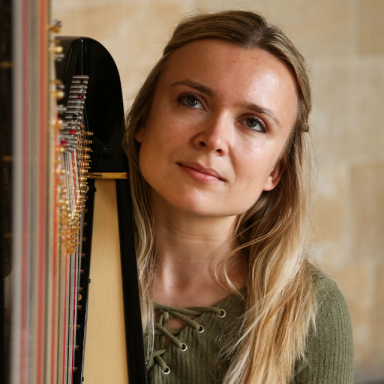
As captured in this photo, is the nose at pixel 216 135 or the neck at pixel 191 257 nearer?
the nose at pixel 216 135

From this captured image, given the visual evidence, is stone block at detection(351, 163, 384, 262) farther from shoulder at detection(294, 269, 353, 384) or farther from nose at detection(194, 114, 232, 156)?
nose at detection(194, 114, 232, 156)

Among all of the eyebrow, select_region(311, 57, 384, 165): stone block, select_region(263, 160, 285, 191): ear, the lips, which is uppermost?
select_region(311, 57, 384, 165): stone block

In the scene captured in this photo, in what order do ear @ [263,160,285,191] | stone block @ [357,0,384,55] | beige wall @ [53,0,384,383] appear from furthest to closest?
stone block @ [357,0,384,55], beige wall @ [53,0,384,383], ear @ [263,160,285,191]

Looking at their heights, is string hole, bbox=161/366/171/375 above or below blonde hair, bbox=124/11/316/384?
below

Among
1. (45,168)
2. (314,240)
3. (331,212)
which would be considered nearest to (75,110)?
(45,168)

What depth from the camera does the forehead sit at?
1115 millimetres

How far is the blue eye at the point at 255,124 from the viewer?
45.2 inches

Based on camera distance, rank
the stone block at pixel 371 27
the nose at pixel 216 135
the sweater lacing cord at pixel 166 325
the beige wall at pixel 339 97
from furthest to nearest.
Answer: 1. the stone block at pixel 371 27
2. the beige wall at pixel 339 97
3. the sweater lacing cord at pixel 166 325
4. the nose at pixel 216 135

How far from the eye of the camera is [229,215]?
46.8 inches

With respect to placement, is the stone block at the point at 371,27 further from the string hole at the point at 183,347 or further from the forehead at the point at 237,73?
the string hole at the point at 183,347

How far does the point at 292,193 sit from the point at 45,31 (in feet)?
2.89

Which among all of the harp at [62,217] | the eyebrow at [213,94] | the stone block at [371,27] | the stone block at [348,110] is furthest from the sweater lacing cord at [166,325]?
the stone block at [371,27]

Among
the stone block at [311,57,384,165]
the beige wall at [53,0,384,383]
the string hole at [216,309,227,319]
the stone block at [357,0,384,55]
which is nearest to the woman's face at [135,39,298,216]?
the string hole at [216,309,227,319]

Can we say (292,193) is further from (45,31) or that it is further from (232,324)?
(45,31)
